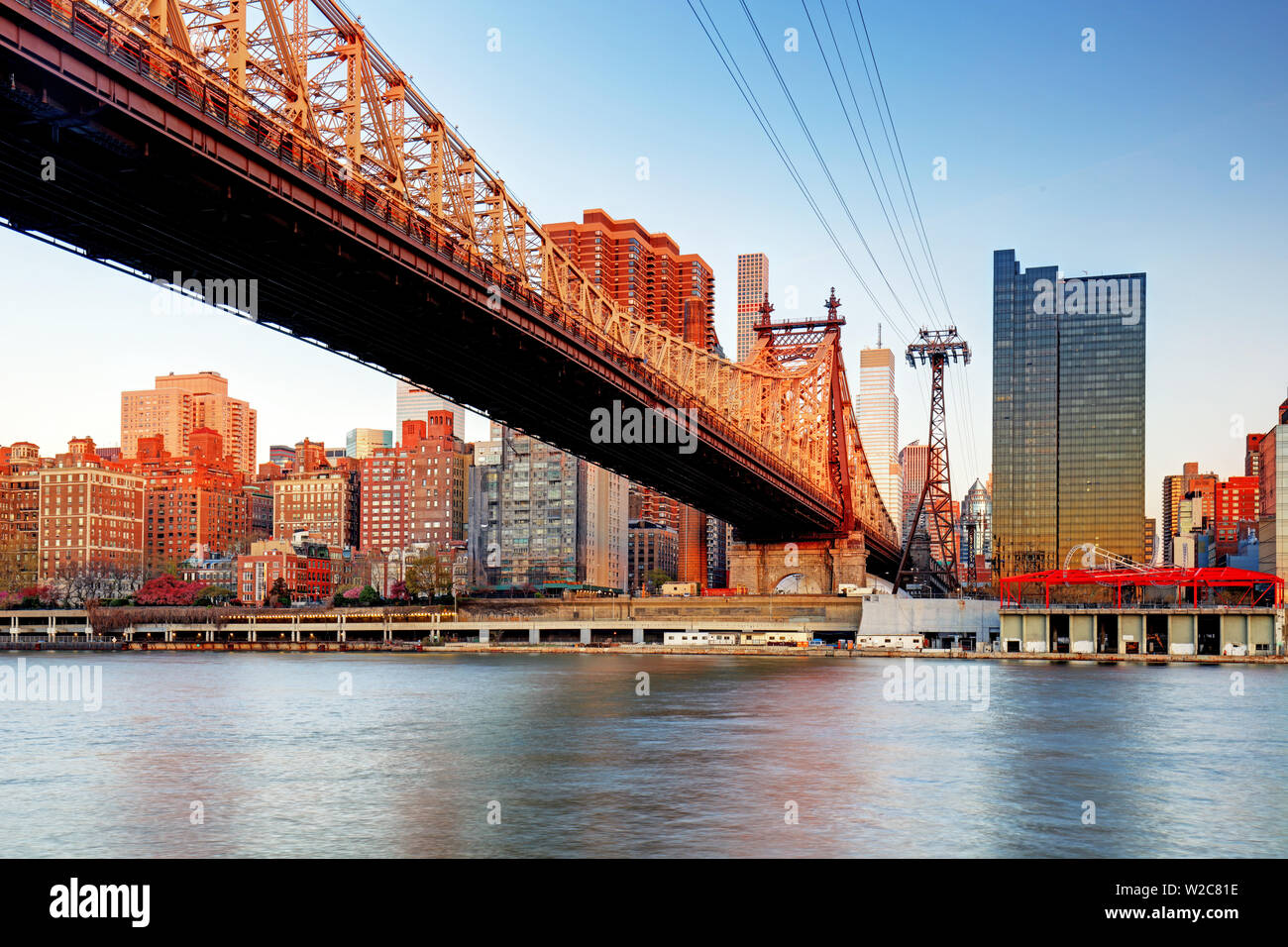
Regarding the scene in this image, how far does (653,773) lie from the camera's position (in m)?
33.7

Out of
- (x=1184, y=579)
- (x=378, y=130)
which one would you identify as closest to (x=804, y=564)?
(x=1184, y=579)

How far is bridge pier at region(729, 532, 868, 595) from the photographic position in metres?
127

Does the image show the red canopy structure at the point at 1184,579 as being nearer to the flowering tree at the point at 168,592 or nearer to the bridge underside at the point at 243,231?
the bridge underside at the point at 243,231

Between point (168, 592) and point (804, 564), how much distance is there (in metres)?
98.8

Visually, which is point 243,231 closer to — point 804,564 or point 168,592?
point 804,564

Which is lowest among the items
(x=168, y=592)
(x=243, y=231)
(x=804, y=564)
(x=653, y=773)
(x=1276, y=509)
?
(x=168, y=592)

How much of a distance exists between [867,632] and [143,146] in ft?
286

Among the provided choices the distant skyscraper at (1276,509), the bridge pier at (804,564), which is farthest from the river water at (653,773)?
the bridge pier at (804,564)

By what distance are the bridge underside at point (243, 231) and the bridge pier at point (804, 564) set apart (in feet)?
215

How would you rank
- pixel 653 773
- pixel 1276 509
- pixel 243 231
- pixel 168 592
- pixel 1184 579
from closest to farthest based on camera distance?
pixel 653 773, pixel 243 231, pixel 1184 579, pixel 1276 509, pixel 168 592

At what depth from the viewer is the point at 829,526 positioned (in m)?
128

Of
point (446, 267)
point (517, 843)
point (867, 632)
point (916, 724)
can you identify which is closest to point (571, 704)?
point (916, 724)

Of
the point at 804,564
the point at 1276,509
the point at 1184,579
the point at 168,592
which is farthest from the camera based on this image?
the point at 168,592
